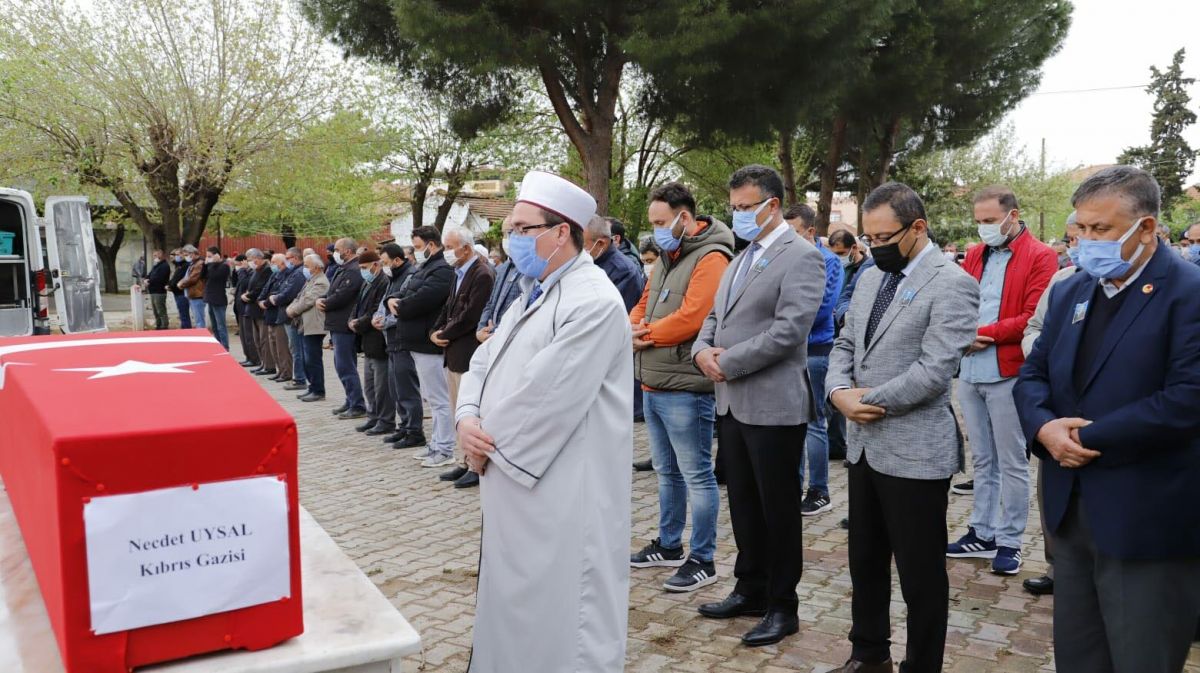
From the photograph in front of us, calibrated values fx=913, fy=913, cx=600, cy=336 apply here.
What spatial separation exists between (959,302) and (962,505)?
3.59 metres

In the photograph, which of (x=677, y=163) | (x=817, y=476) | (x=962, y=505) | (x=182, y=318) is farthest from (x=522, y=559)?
(x=677, y=163)

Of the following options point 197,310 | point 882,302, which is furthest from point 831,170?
point 882,302

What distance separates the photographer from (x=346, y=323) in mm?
10445

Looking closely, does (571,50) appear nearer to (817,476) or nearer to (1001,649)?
(817,476)

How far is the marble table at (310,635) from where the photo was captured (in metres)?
1.75

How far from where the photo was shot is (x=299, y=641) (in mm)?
1854

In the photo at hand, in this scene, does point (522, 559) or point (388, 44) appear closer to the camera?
point (522, 559)

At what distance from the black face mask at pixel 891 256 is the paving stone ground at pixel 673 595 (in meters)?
1.76

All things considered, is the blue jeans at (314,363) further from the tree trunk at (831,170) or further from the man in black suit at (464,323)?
the tree trunk at (831,170)

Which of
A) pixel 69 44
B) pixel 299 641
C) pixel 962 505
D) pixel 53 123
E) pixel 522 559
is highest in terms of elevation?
pixel 69 44

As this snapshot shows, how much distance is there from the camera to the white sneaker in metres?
8.21

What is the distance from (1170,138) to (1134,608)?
54.8m

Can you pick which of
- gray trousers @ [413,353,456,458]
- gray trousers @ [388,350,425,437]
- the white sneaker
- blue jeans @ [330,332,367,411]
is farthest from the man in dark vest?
blue jeans @ [330,332,367,411]

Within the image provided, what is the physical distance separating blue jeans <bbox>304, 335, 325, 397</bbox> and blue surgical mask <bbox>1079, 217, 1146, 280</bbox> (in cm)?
1026
